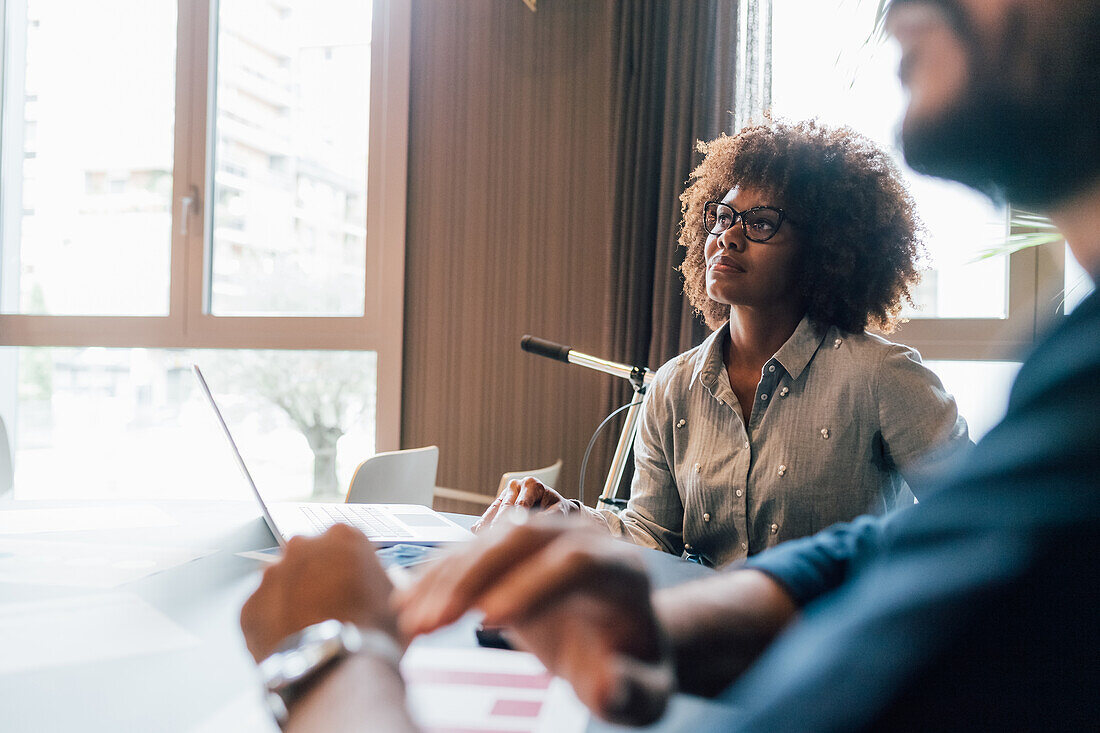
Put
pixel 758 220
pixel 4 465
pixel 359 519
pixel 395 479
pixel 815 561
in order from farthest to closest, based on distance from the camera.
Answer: pixel 4 465, pixel 395 479, pixel 758 220, pixel 359 519, pixel 815 561

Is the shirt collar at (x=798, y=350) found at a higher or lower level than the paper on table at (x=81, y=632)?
higher

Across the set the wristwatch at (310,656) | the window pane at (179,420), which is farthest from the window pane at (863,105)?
the wristwatch at (310,656)

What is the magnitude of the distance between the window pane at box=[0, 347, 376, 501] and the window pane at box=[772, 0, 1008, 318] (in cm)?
188

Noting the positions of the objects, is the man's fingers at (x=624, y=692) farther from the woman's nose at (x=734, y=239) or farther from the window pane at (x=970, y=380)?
the window pane at (x=970, y=380)

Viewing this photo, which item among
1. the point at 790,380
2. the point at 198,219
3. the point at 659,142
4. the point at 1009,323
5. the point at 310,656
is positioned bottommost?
the point at 310,656

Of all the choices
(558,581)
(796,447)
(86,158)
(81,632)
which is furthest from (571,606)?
(86,158)

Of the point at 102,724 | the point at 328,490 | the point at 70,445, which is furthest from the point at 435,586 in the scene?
the point at 70,445

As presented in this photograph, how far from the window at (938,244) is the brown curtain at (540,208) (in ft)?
0.72

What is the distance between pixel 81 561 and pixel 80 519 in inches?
14.0

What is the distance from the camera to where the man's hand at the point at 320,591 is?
0.42 m

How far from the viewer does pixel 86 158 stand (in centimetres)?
337

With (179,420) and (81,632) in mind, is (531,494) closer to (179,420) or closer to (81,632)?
(81,632)

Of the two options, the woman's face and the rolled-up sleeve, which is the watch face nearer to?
the rolled-up sleeve

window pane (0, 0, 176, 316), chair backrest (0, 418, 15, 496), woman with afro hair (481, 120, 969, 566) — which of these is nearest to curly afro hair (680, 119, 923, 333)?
woman with afro hair (481, 120, 969, 566)
